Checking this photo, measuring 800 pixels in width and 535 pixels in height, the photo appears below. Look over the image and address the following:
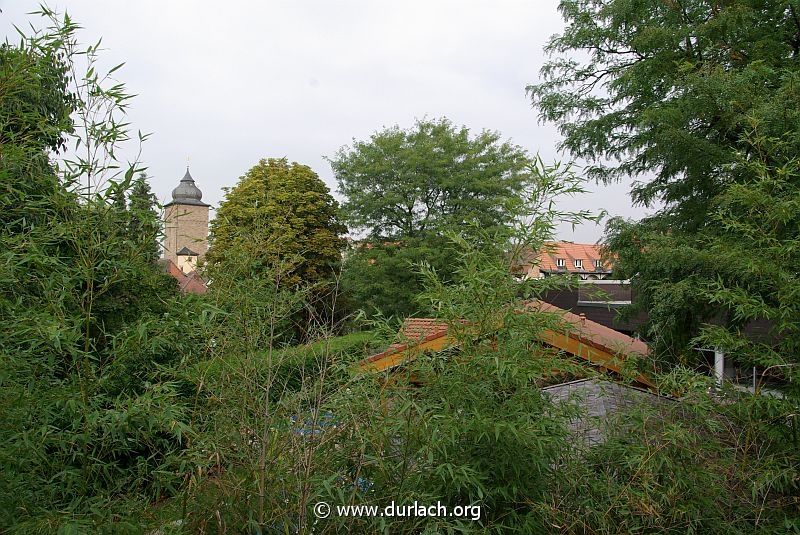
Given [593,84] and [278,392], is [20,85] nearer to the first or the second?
[278,392]

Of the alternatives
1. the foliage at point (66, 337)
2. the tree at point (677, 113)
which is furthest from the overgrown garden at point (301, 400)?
the tree at point (677, 113)

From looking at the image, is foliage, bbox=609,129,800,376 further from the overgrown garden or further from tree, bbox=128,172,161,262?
tree, bbox=128,172,161,262

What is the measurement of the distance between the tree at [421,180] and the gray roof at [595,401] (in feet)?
46.1

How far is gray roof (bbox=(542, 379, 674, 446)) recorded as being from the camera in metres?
2.72

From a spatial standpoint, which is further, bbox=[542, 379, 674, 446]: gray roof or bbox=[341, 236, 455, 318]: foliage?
bbox=[341, 236, 455, 318]: foliage

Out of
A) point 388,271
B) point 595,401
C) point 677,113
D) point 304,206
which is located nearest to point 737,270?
point 595,401

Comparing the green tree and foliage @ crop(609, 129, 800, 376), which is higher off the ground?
the green tree

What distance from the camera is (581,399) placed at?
8.60 ft

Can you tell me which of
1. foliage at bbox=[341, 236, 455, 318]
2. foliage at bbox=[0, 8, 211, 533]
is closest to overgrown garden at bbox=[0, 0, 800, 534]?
foliage at bbox=[0, 8, 211, 533]

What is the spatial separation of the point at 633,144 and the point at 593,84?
50.1 inches

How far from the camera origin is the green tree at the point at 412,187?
677 inches

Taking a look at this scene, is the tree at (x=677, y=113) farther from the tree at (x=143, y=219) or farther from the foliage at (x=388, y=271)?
the foliage at (x=388, y=271)

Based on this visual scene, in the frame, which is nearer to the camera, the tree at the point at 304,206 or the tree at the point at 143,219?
the tree at the point at 143,219

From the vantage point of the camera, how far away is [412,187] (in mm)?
17578
